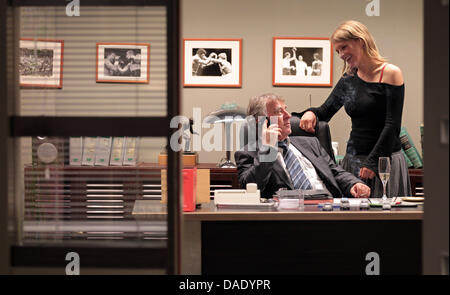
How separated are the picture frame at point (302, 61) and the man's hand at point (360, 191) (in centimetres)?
214

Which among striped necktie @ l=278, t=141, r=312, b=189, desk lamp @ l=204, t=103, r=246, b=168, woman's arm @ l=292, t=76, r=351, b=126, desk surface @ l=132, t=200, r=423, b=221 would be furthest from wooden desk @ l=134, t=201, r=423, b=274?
desk lamp @ l=204, t=103, r=246, b=168

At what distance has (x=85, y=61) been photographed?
177 cm

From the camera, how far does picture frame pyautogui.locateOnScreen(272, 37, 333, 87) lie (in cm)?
533

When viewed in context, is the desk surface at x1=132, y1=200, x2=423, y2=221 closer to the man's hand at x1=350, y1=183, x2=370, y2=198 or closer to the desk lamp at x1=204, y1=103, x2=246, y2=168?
the man's hand at x1=350, y1=183, x2=370, y2=198

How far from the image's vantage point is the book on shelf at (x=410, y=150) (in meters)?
5.06

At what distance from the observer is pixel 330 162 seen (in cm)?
372

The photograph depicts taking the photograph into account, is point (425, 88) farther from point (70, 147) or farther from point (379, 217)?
point (379, 217)

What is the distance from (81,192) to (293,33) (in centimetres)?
392

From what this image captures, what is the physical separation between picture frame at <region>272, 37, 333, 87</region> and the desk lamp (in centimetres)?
50

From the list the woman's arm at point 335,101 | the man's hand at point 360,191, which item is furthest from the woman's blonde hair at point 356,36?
the man's hand at point 360,191

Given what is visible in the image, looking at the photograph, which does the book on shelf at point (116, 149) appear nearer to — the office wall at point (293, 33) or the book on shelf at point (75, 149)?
the book on shelf at point (75, 149)
